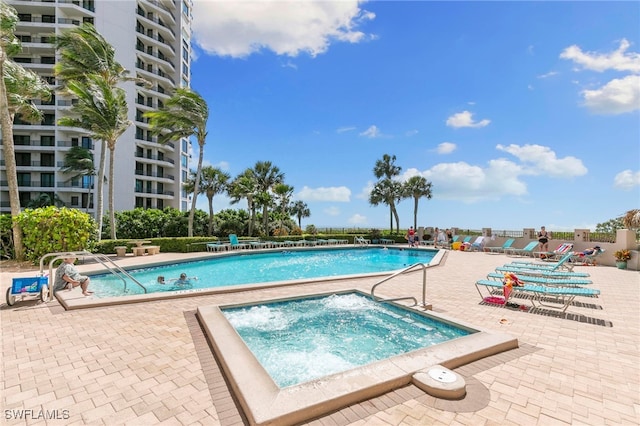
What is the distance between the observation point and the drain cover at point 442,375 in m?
3.17

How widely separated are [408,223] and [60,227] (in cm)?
3043

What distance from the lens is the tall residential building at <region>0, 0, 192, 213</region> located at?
32.1m

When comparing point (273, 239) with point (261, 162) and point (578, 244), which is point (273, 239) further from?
point (578, 244)

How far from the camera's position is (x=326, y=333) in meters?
5.44

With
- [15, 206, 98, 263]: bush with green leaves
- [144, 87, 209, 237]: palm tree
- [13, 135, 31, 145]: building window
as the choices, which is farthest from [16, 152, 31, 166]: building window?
[15, 206, 98, 263]: bush with green leaves

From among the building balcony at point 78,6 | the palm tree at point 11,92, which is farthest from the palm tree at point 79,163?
the palm tree at point 11,92

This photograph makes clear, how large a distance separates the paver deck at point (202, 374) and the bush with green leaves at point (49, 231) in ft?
22.7

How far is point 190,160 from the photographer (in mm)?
46312

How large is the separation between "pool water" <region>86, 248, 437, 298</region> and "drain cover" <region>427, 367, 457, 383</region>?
25.9 ft

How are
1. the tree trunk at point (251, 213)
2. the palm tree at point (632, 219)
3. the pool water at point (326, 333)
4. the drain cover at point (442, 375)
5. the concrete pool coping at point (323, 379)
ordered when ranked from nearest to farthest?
the concrete pool coping at point (323, 379)
the drain cover at point (442, 375)
the pool water at point (326, 333)
the palm tree at point (632, 219)
the tree trunk at point (251, 213)

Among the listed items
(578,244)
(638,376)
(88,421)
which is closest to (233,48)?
(88,421)

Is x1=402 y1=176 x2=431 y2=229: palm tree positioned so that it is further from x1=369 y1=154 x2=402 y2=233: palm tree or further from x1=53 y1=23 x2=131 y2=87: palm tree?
x1=53 y1=23 x2=131 y2=87: palm tree

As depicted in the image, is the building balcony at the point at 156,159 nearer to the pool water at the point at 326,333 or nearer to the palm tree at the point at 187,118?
the palm tree at the point at 187,118

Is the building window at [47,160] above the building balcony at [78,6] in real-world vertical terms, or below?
below
